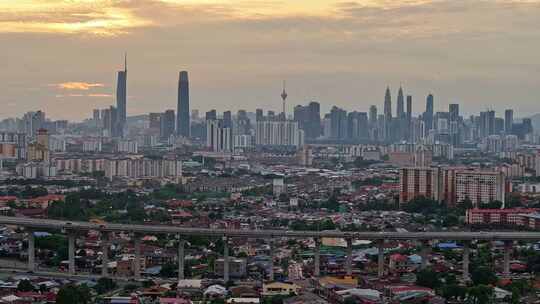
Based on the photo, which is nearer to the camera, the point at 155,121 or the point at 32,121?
the point at 32,121

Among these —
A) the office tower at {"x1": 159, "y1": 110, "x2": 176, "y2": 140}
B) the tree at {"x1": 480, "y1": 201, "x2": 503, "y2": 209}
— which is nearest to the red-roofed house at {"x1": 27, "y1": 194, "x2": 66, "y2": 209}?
the tree at {"x1": 480, "y1": 201, "x2": 503, "y2": 209}

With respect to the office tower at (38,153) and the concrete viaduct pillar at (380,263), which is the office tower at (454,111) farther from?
the concrete viaduct pillar at (380,263)

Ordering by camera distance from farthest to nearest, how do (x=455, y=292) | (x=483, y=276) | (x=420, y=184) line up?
(x=420, y=184)
(x=483, y=276)
(x=455, y=292)

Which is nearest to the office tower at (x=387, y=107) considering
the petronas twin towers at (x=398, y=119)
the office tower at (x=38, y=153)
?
the petronas twin towers at (x=398, y=119)

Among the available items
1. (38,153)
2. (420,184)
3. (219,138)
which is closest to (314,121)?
(219,138)

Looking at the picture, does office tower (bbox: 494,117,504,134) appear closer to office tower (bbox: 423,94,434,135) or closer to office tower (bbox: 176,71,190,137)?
office tower (bbox: 423,94,434,135)

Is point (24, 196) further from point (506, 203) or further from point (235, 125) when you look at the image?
point (235, 125)

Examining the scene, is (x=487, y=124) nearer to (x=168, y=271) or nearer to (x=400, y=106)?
(x=400, y=106)

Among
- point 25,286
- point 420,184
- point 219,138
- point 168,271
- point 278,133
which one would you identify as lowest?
point 168,271
